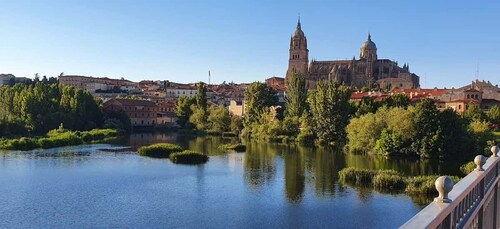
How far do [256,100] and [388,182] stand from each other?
3878 cm

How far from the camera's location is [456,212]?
13.4ft

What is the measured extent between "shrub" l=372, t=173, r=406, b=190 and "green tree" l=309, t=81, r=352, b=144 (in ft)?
70.7

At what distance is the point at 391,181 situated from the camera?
24.2m

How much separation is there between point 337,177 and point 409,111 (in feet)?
44.8

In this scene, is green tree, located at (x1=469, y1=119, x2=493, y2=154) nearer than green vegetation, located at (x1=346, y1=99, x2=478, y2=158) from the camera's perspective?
No

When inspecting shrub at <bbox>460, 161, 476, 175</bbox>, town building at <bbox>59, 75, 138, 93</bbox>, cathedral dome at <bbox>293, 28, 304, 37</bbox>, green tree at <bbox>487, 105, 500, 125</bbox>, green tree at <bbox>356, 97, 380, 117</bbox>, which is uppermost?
cathedral dome at <bbox>293, 28, 304, 37</bbox>

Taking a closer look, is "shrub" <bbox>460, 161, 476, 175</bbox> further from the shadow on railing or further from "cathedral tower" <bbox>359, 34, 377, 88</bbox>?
"cathedral tower" <bbox>359, 34, 377, 88</bbox>

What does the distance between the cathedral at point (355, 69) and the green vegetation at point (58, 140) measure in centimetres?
5496

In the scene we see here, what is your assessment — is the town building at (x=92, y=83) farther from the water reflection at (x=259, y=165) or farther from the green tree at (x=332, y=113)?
the water reflection at (x=259, y=165)

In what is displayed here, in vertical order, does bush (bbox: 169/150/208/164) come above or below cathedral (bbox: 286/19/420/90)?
below

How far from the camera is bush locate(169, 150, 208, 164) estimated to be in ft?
110

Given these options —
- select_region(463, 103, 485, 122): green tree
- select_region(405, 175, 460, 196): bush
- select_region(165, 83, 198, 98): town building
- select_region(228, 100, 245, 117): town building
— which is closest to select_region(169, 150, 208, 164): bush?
select_region(405, 175, 460, 196): bush

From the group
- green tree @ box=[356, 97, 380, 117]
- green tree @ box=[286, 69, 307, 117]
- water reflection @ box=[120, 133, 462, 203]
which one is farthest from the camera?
green tree @ box=[286, 69, 307, 117]

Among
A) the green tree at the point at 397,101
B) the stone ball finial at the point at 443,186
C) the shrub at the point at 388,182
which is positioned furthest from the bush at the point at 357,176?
the green tree at the point at 397,101
